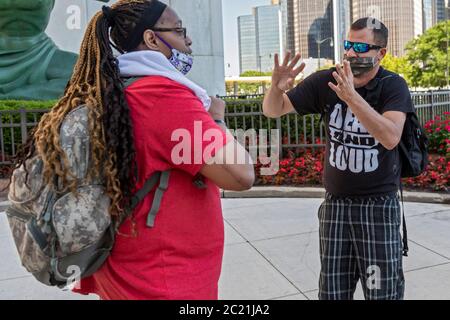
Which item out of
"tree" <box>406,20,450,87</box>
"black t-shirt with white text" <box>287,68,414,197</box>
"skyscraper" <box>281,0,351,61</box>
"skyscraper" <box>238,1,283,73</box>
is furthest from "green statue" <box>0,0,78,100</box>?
"skyscraper" <box>238,1,283,73</box>

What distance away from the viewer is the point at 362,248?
7.58 feet

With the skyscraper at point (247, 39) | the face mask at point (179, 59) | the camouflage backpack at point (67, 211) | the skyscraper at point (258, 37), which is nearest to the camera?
the camouflage backpack at point (67, 211)

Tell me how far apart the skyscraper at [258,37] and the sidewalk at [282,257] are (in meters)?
58.9

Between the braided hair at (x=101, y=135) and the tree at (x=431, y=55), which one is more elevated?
the tree at (x=431, y=55)

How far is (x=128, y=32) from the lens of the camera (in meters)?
1.58

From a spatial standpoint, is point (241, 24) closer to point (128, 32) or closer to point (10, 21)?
point (10, 21)

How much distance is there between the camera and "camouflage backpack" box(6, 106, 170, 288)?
1380mm

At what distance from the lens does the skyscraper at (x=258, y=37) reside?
69.1 m

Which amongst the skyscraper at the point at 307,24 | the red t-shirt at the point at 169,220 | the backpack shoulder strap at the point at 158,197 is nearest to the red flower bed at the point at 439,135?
the red t-shirt at the point at 169,220

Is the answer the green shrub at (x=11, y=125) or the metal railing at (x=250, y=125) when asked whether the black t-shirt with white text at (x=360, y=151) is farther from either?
the green shrub at (x=11, y=125)

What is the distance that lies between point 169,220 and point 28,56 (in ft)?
33.4

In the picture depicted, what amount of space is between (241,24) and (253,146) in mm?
82750

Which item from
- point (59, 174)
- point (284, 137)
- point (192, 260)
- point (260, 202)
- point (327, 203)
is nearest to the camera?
point (59, 174)

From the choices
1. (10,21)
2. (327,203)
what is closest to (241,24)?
(10,21)
